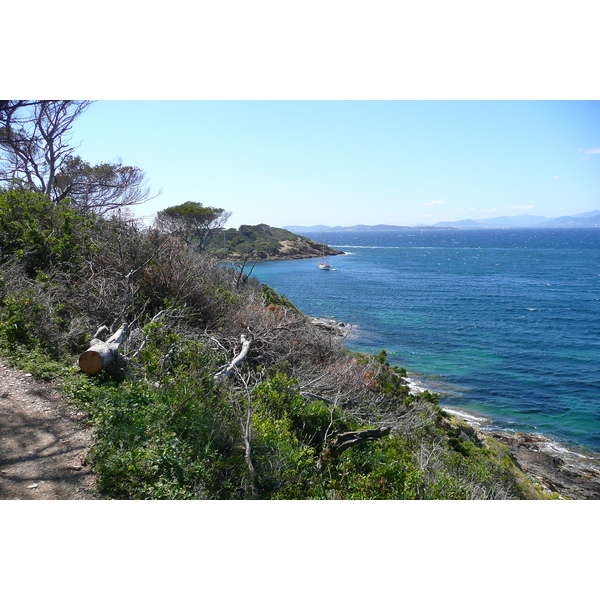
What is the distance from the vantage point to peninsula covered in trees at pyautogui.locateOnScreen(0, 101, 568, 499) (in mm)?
4824

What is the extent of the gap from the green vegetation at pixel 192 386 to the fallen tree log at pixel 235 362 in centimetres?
9

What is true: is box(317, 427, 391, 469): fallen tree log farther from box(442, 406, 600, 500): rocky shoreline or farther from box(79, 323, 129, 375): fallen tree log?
box(442, 406, 600, 500): rocky shoreline

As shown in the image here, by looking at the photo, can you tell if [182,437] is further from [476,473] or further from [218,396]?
[476,473]

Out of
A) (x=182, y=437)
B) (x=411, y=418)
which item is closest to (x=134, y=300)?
(x=182, y=437)

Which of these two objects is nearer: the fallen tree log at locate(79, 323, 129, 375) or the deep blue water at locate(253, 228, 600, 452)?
the fallen tree log at locate(79, 323, 129, 375)

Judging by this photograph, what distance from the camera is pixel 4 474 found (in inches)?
163

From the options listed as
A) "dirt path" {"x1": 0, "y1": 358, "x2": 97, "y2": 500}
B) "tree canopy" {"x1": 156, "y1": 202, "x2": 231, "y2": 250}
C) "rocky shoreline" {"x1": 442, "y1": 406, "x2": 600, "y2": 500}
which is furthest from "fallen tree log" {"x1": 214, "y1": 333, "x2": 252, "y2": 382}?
"tree canopy" {"x1": 156, "y1": 202, "x2": 231, "y2": 250}

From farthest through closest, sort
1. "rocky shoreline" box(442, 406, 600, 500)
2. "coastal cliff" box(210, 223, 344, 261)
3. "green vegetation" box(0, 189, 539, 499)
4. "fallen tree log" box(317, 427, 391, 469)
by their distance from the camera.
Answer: "coastal cliff" box(210, 223, 344, 261), "rocky shoreline" box(442, 406, 600, 500), "fallen tree log" box(317, 427, 391, 469), "green vegetation" box(0, 189, 539, 499)

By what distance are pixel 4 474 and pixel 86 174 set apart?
58.5 ft

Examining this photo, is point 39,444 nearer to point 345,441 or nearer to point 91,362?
point 91,362

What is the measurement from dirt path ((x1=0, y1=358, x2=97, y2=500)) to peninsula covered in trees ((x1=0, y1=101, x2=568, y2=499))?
6.8 inches

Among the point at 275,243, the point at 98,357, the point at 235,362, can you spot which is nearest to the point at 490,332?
the point at 235,362

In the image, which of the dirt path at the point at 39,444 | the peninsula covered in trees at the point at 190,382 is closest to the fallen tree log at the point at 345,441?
the peninsula covered in trees at the point at 190,382

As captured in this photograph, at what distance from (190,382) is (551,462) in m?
13.6
